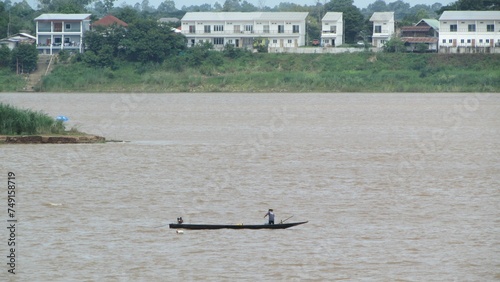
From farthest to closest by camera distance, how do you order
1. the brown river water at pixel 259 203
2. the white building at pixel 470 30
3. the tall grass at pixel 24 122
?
the white building at pixel 470 30
the tall grass at pixel 24 122
the brown river water at pixel 259 203

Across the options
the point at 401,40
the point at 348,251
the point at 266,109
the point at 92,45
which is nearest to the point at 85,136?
the point at 348,251

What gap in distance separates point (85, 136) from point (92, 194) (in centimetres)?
1439

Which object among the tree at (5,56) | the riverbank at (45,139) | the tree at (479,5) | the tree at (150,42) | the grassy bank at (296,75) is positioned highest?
the tree at (479,5)

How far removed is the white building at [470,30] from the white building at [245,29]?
1785cm

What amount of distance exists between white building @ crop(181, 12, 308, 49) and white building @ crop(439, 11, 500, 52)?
17.8 metres

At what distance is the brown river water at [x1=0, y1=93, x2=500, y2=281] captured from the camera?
20.5 m

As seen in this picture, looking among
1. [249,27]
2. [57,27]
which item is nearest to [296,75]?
[249,27]

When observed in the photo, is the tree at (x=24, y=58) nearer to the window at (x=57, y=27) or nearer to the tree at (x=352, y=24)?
the window at (x=57, y=27)

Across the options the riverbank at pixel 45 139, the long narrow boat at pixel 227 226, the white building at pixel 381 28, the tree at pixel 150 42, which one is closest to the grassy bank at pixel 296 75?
the tree at pixel 150 42

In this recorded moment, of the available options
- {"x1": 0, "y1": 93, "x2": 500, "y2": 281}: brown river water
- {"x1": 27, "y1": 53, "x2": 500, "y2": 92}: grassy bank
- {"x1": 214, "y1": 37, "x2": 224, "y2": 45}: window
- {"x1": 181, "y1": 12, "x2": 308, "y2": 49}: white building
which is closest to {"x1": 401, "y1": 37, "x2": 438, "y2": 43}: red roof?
{"x1": 27, "y1": 53, "x2": 500, "y2": 92}: grassy bank

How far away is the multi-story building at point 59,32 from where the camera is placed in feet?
374

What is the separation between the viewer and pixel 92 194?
2969cm

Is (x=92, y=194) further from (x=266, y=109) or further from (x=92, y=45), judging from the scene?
(x=92, y=45)

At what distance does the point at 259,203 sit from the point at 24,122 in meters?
17.2
